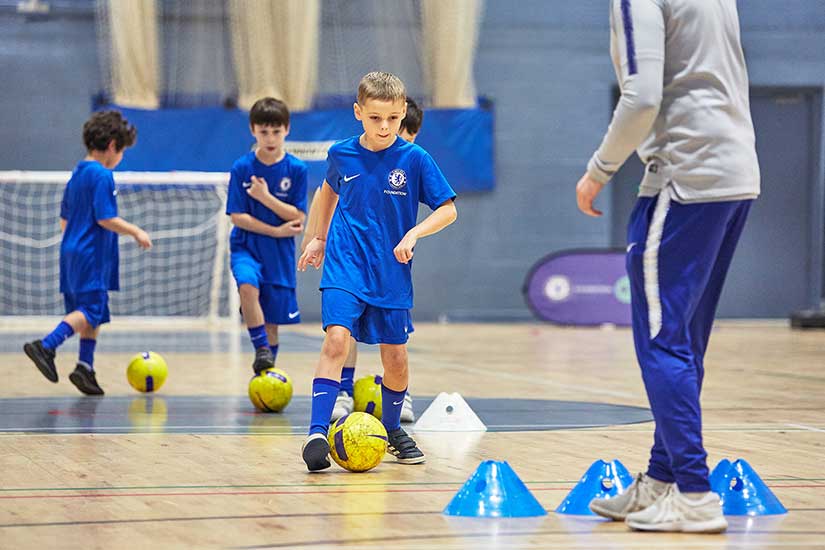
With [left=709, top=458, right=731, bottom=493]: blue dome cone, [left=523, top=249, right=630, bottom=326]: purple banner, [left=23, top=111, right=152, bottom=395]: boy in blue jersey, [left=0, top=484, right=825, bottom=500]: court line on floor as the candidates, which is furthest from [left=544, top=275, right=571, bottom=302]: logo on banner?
[left=709, top=458, right=731, bottom=493]: blue dome cone

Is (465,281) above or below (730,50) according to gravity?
below

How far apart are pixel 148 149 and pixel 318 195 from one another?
11.7 meters

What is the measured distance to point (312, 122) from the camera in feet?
53.4

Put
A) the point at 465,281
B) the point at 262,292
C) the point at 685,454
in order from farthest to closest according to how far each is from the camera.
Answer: the point at 465,281
the point at 262,292
the point at 685,454

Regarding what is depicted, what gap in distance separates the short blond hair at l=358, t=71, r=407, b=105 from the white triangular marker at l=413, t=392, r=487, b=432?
1.66 meters

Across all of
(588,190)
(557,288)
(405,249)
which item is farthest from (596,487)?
(557,288)

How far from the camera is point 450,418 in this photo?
5.50m

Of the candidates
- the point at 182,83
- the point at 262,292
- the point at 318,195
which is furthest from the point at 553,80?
the point at 318,195

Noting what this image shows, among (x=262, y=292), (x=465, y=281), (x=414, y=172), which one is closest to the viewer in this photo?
(x=414, y=172)

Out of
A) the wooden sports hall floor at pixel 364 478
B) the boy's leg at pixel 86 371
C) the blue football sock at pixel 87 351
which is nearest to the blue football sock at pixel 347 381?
the wooden sports hall floor at pixel 364 478

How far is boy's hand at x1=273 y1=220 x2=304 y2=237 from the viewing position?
677cm

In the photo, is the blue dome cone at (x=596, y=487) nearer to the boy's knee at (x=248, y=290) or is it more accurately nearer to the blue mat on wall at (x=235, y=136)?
the boy's knee at (x=248, y=290)

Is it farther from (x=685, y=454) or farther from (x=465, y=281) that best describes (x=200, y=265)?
(x=685, y=454)

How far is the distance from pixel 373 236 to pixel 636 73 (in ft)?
5.12
